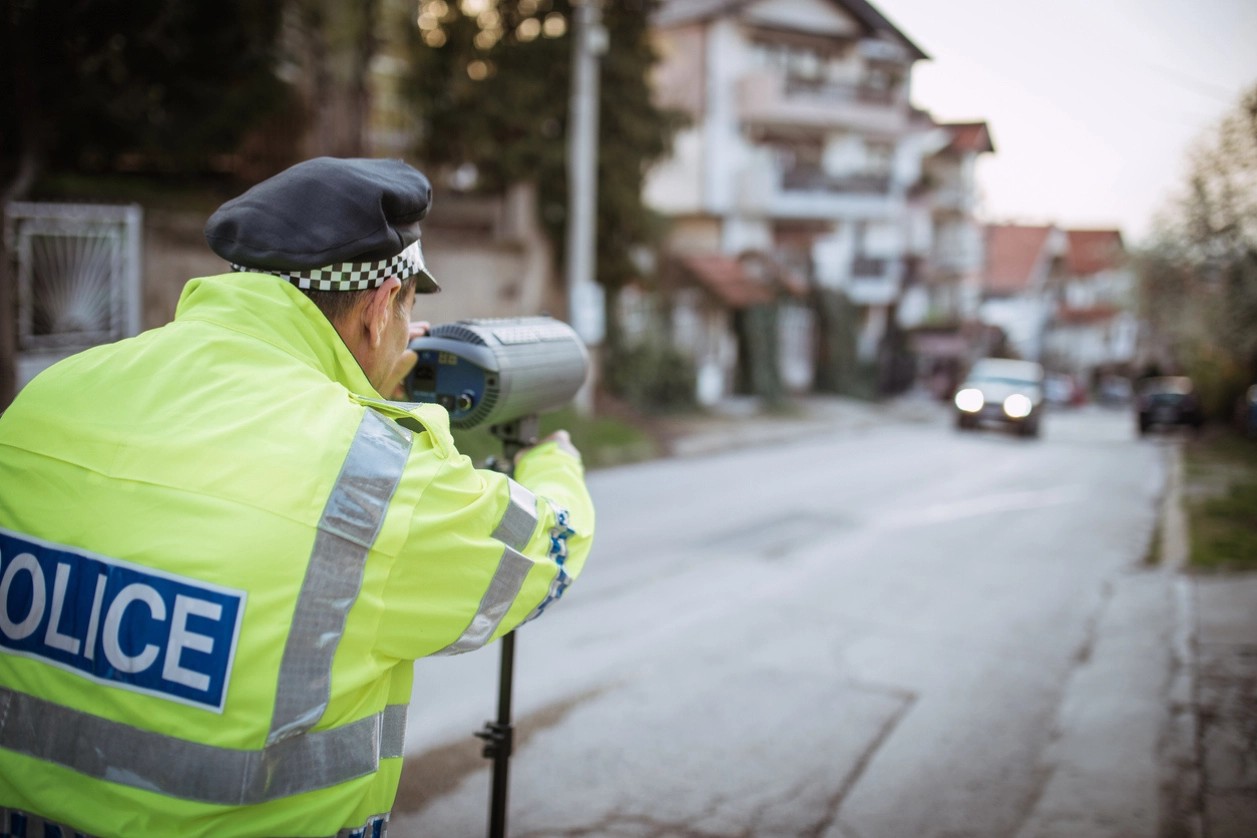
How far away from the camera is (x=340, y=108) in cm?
1402

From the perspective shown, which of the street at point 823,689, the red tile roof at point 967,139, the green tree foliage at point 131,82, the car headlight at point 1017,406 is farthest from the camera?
the red tile roof at point 967,139

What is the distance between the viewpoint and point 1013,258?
1981 inches

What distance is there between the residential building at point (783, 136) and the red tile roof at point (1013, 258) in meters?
20.3

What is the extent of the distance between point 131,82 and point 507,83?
519cm

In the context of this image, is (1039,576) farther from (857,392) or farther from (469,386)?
(857,392)

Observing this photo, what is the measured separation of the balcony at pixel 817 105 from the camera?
87.5 feet

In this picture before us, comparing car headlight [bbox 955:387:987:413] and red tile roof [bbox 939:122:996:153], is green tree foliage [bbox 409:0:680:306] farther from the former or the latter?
red tile roof [bbox 939:122:996:153]

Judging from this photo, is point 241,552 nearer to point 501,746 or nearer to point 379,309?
point 379,309

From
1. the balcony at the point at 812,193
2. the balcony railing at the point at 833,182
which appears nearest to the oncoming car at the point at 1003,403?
the balcony at the point at 812,193

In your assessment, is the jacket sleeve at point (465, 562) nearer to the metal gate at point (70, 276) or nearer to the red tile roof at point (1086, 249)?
the metal gate at point (70, 276)

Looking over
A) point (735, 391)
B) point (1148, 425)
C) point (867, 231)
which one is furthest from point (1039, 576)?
point (867, 231)

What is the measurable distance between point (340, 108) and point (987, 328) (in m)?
36.8

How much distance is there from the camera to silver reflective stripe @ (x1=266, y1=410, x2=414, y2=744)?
1384 millimetres

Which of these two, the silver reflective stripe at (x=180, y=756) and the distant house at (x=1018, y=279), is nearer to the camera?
the silver reflective stripe at (x=180, y=756)
